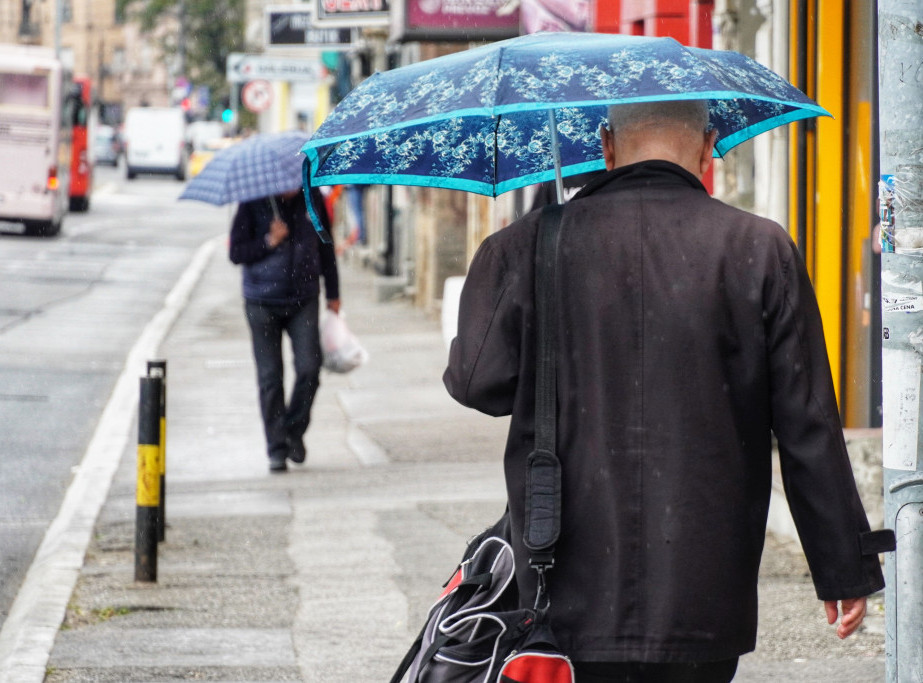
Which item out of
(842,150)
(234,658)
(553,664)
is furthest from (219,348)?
(553,664)

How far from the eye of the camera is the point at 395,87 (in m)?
3.34

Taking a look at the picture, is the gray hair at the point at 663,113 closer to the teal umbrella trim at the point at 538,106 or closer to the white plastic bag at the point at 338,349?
the teal umbrella trim at the point at 538,106

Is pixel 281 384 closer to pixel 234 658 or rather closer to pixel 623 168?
pixel 234 658

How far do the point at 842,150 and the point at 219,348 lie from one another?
9.47m

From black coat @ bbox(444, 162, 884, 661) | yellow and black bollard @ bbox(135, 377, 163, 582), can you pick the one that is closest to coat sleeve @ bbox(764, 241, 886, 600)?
black coat @ bbox(444, 162, 884, 661)

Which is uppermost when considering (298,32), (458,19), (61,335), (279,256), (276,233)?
(298,32)

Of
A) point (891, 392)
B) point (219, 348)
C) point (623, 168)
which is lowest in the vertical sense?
point (219, 348)

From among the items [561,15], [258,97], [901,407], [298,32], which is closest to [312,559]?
[901,407]

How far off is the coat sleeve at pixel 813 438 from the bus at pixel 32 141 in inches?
1097

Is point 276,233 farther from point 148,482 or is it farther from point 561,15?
point 561,15

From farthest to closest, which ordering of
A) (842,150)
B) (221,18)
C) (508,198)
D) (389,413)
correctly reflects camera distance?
1. (221,18)
2. (508,198)
3. (389,413)
4. (842,150)

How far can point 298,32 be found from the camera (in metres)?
21.8

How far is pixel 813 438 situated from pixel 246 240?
634 cm

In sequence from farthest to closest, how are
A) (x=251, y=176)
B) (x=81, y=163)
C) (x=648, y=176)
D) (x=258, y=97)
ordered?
(x=81, y=163)
(x=258, y=97)
(x=251, y=176)
(x=648, y=176)
